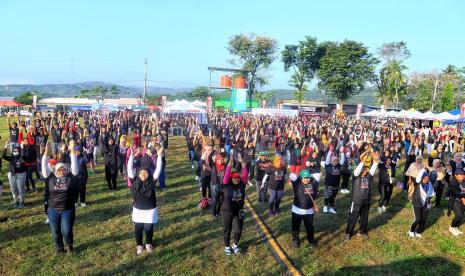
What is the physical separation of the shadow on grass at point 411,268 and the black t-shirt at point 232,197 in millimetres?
1963

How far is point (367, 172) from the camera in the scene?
8195 mm

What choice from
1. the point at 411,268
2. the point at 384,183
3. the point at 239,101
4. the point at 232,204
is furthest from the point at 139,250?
the point at 239,101

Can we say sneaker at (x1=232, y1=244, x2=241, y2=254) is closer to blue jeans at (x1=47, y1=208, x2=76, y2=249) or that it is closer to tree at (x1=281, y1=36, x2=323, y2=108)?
blue jeans at (x1=47, y1=208, x2=76, y2=249)

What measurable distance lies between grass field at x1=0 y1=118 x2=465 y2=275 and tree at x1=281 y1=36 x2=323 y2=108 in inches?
2192

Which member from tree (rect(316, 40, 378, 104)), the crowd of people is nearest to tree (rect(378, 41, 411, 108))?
tree (rect(316, 40, 378, 104))

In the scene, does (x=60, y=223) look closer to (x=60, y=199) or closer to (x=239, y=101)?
(x=60, y=199)

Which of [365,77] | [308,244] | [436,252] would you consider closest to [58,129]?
[308,244]

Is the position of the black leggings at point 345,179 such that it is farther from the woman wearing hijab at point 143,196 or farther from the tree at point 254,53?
the tree at point 254,53

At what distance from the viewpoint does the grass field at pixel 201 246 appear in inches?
270

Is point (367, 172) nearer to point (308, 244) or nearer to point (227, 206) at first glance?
point (308, 244)

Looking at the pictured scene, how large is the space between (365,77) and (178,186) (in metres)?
54.5

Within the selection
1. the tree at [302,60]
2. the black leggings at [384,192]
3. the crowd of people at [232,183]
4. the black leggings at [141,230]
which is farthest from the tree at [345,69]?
the black leggings at [141,230]

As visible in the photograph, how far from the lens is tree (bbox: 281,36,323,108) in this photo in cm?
6359

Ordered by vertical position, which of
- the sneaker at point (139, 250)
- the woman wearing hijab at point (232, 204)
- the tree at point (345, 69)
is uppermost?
the tree at point (345, 69)
